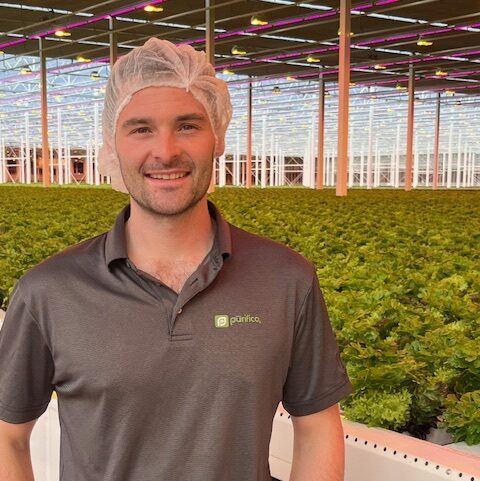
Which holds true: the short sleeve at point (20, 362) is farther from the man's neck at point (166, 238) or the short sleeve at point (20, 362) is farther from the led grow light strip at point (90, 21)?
the led grow light strip at point (90, 21)

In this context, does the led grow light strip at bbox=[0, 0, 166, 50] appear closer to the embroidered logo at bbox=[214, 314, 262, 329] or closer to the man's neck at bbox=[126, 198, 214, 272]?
the man's neck at bbox=[126, 198, 214, 272]

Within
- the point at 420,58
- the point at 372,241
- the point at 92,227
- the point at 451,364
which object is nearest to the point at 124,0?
the point at 420,58

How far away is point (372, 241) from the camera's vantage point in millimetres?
8070

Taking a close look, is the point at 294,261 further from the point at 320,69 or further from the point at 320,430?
the point at 320,69

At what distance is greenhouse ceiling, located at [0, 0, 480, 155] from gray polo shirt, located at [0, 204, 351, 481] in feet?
58.1

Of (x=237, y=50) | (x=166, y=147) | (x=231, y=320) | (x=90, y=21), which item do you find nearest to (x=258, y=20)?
(x=237, y=50)

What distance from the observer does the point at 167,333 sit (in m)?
1.92

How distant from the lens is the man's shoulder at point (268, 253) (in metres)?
2.07

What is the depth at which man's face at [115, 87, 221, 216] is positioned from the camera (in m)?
2.00

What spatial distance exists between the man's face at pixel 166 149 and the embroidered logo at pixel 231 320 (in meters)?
0.30

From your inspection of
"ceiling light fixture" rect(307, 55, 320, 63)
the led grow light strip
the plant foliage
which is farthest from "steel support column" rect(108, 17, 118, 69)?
the plant foliage

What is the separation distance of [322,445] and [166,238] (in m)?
0.72

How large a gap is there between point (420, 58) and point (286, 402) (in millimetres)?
34075

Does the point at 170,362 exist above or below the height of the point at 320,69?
below
